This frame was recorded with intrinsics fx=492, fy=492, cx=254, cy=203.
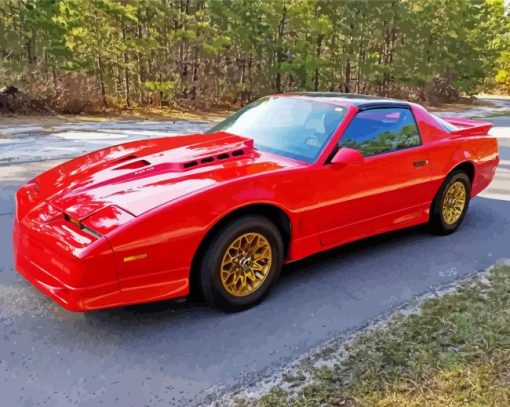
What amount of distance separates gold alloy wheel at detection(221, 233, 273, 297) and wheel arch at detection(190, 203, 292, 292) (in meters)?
0.15

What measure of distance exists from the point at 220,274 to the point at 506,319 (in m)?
1.95

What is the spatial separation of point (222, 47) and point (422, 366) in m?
16.1

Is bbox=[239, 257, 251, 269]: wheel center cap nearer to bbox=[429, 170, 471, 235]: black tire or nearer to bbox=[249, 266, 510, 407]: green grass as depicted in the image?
bbox=[249, 266, 510, 407]: green grass

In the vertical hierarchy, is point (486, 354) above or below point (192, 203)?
below

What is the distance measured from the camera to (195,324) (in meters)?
3.17

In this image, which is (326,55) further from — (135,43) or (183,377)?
(183,377)

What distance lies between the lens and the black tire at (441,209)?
482cm

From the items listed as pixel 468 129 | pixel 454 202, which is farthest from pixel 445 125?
pixel 454 202

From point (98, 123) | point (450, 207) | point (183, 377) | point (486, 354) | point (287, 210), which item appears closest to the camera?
point (183, 377)

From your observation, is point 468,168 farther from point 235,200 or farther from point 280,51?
point 280,51

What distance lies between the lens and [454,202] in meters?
5.05

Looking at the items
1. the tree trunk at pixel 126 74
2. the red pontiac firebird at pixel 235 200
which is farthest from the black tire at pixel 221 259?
Answer: the tree trunk at pixel 126 74

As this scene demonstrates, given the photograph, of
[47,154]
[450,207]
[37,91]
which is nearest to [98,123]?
[37,91]

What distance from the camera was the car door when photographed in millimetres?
3797
